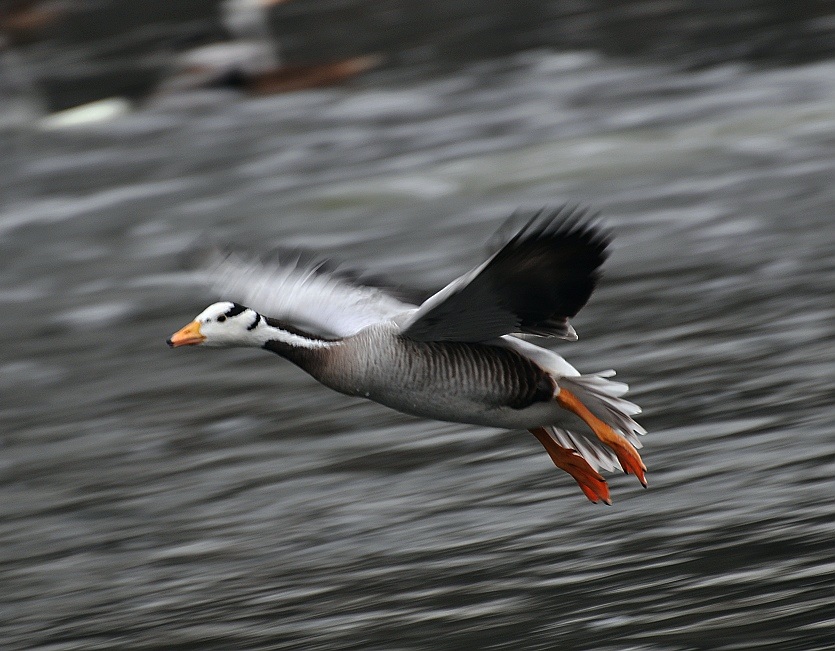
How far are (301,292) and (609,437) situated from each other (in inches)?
65.3

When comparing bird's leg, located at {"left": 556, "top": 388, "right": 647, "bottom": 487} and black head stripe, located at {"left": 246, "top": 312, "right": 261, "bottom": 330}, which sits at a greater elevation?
black head stripe, located at {"left": 246, "top": 312, "right": 261, "bottom": 330}

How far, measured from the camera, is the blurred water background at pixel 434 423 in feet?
22.0

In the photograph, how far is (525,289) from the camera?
6.54 m

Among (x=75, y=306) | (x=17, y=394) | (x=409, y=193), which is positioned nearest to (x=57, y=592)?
(x=17, y=394)

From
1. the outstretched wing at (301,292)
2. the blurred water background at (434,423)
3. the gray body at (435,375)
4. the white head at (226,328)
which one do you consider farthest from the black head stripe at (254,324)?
the blurred water background at (434,423)

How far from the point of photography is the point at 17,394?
10898mm

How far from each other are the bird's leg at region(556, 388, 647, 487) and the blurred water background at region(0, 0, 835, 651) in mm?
224

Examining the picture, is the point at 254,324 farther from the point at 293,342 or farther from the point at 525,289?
the point at 525,289

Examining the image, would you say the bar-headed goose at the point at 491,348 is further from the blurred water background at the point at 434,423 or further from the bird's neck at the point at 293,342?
the blurred water background at the point at 434,423

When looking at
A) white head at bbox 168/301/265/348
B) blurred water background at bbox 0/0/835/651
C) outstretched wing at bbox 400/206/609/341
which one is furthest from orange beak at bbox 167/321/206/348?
blurred water background at bbox 0/0/835/651

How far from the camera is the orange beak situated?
708cm

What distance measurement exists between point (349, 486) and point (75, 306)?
17.7 feet

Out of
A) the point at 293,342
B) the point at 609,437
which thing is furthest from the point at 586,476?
the point at 293,342

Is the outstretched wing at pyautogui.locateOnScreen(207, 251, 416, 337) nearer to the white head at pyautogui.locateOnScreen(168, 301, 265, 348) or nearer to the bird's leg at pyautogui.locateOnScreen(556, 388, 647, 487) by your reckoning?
the white head at pyautogui.locateOnScreen(168, 301, 265, 348)
